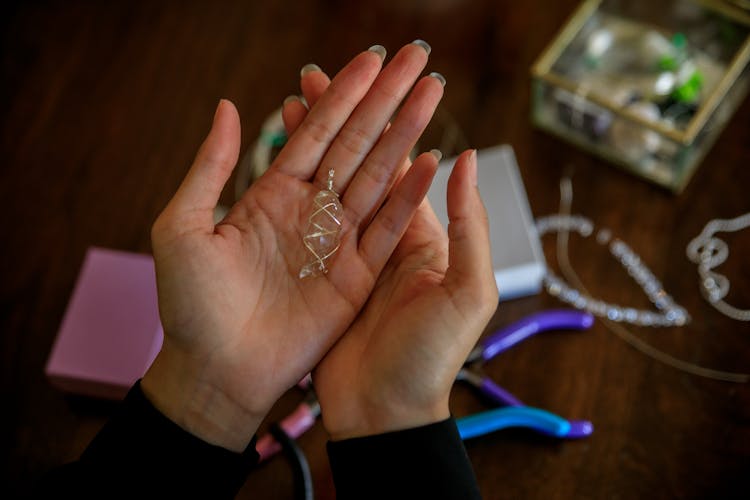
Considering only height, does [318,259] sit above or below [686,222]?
below

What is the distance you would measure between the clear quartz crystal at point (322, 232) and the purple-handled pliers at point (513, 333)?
23 centimetres

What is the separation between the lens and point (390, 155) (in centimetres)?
88

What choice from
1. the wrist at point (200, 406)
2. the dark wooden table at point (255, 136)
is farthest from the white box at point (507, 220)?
the wrist at point (200, 406)

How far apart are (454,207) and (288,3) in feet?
2.42

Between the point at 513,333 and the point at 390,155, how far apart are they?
11.3 inches

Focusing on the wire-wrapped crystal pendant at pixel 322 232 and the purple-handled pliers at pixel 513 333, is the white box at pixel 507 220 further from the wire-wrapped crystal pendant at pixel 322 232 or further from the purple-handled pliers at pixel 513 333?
the wire-wrapped crystal pendant at pixel 322 232

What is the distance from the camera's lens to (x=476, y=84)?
1210 millimetres

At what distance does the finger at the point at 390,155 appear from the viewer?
0.84m

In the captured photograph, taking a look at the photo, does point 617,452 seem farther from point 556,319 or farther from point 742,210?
point 742,210

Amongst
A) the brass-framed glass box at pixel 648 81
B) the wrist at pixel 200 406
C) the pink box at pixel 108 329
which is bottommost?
the pink box at pixel 108 329

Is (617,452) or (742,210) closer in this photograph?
(617,452)

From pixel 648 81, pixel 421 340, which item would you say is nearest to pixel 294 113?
pixel 421 340

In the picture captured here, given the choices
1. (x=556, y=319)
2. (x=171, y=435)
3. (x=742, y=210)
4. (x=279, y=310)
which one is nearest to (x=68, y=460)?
(x=171, y=435)

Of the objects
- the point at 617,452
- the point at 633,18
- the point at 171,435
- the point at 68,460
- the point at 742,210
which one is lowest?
the point at 68,460
